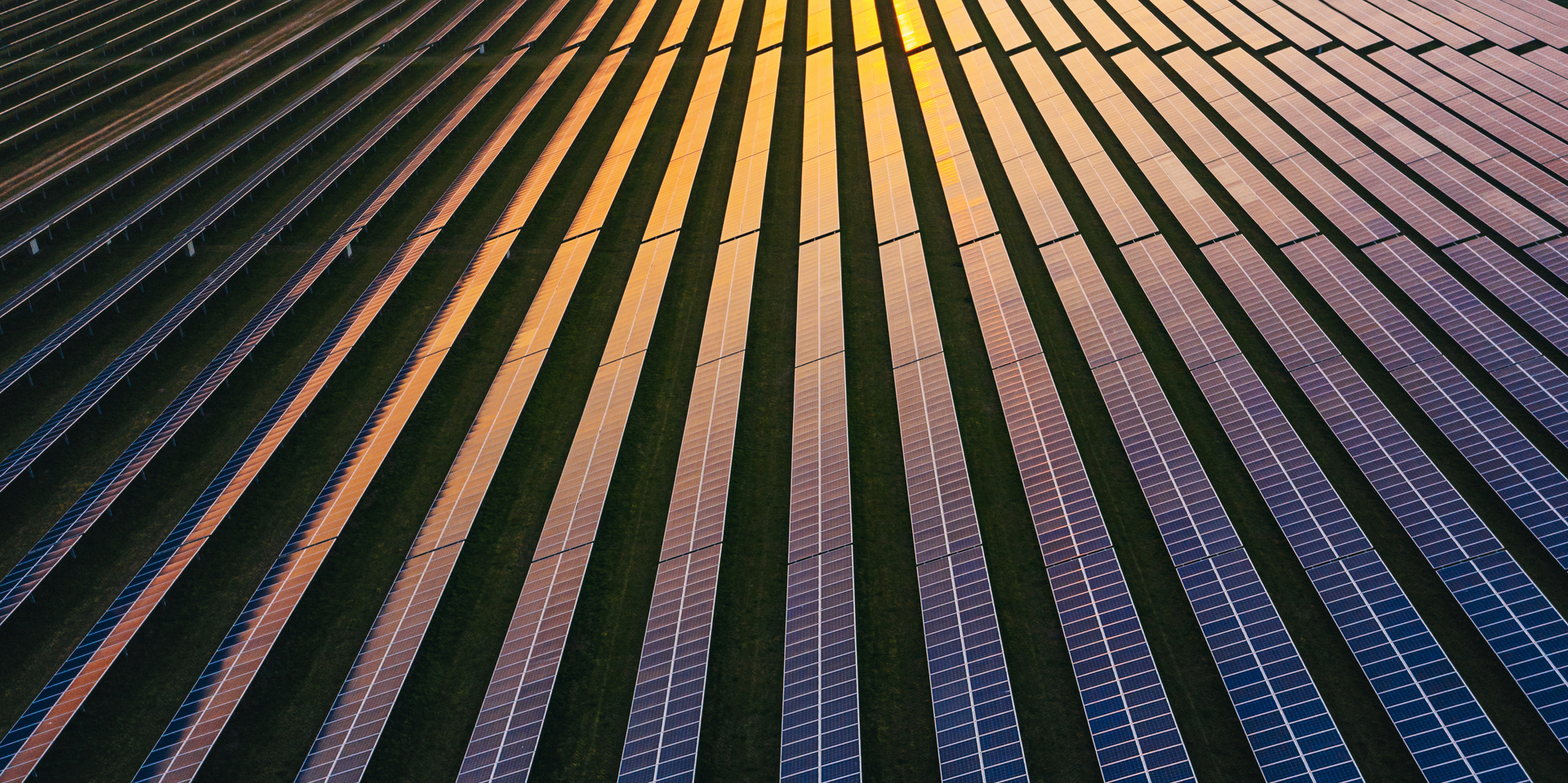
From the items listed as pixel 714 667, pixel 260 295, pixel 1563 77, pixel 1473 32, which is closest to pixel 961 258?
pixel 714 667

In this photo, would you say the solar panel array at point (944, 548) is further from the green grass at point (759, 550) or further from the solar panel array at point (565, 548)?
the solar panel array at point (565, 548)

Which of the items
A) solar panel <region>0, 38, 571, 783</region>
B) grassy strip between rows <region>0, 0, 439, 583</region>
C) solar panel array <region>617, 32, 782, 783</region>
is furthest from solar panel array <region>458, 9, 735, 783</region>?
grassy strip between rows <region>0, 0, 439, 583</region>

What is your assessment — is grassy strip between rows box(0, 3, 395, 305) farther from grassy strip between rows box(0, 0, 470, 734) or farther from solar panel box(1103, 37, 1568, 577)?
solar panel box(1103, 37, 1568, 577)

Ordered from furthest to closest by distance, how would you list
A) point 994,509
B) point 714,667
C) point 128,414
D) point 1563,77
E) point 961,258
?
point 1563,77 < point 961,258 < point 128,414 < point 994,509 < point 714,667

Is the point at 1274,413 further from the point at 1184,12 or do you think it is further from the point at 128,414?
the point at 1184,12

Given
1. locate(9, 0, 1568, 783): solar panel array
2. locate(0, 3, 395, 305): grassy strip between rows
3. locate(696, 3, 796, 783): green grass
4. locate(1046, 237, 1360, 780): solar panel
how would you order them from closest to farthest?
locate(1046, 237, 1360, 780): solar panel < locate(9, 0, 1568, 783): solar panel array < locate(696, 3, 796, 783): green grass < locate(0, 3, 395, 305): grassy strip between rows

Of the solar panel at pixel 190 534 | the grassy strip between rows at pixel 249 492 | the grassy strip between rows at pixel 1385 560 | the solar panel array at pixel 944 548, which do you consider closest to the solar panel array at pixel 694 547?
the solar panel array at pixel 944 548

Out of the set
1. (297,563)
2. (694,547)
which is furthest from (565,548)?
(297,563)

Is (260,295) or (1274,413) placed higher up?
(260,295)
